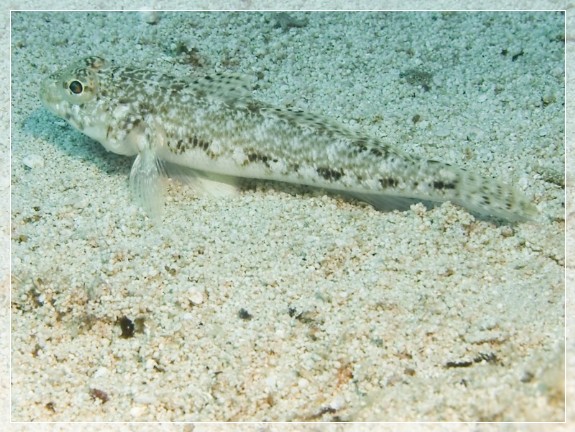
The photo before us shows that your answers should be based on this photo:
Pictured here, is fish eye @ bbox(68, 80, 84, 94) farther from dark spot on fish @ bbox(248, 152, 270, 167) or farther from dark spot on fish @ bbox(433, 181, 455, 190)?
dark spot on fish @ bbox(433, 181, 455, 190)

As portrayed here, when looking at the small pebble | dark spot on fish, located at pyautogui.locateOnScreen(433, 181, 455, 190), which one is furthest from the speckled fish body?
the small pebble

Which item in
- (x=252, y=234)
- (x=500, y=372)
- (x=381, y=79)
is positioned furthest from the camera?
(x=381, y=79)

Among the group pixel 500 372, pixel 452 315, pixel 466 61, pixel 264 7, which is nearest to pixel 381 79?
pixel 466 61

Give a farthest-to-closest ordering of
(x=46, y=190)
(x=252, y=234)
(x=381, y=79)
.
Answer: (x=381, y=79)
(x=46, y=190)
(x=252, y=234)

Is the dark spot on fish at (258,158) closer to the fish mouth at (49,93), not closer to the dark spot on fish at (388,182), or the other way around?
the dark spot on fish at (388,182)

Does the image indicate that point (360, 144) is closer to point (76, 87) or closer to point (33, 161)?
point (76, 87)

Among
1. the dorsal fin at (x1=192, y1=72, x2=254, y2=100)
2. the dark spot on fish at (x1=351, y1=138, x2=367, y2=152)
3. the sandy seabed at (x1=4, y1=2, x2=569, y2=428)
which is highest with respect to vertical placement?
the dorsal fin at (x1=192, y1=72, x2=254, y2=100)

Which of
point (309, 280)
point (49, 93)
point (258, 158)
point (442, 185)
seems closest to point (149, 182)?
point (258, 158)

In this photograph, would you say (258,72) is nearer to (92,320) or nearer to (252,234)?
(252,234)
